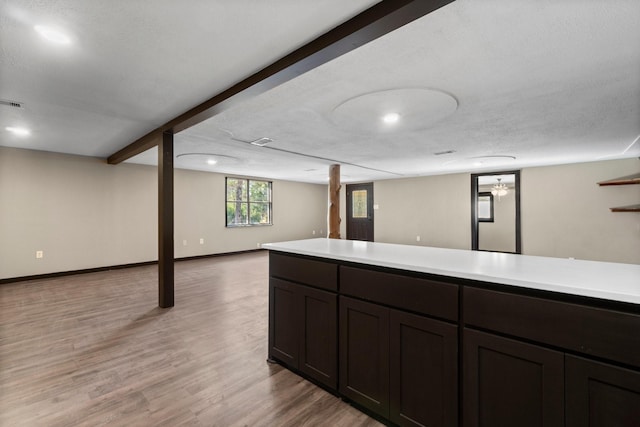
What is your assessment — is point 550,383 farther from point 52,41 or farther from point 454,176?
point 454,176

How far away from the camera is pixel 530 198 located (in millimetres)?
6555

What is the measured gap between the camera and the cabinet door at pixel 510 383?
1.12 meters

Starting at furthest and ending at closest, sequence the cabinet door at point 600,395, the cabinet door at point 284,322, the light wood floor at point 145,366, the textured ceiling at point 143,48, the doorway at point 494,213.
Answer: the doorway at point 494,213 < the cabinet door at point 284,322 < the light wood floor at point 145,366 < the textured ceiling at point 143,48 < the cabinet door at point 600,395

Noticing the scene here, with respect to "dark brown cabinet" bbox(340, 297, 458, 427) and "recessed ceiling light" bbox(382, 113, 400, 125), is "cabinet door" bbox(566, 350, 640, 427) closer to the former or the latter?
"dark brown cabinet" bbox(340, 297, 458, 427)

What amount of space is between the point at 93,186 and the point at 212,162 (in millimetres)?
2373

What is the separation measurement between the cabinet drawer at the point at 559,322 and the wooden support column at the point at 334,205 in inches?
174

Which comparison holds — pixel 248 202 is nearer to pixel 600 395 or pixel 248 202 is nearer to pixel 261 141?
pixel 261 141

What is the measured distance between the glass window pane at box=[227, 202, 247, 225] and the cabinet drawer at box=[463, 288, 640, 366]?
24.1ft

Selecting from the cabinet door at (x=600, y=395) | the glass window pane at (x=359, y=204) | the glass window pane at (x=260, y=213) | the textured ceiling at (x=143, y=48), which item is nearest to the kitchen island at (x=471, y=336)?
the cabinet door at (x=600, y=395)

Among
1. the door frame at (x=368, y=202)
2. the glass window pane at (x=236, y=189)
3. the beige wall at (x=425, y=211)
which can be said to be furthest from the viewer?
the door frame at (x=368, y=202)

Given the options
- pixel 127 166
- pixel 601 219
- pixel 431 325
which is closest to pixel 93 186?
pixel 127 166

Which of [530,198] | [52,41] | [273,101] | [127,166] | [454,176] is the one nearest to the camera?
[52,41]

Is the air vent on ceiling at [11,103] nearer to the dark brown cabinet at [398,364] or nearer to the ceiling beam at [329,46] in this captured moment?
the ceiling beam at [329,46]

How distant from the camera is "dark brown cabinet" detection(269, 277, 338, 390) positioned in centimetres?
190
